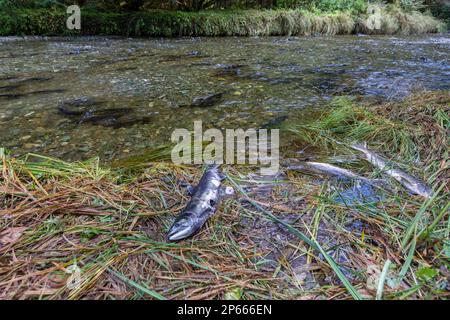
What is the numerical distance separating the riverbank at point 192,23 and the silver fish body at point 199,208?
894 centimetres

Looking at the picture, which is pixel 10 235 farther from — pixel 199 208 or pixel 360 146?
pixel 360 146

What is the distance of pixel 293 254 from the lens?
1479 millimetres

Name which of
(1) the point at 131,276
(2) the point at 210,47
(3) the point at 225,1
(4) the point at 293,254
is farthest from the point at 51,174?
(3) the point at 225,1

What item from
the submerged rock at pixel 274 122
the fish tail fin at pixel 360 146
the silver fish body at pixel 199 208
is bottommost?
the silver fish body at pixel 199 208

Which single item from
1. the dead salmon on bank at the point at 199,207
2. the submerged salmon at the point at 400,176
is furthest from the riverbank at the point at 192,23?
the dead salmon on bank at the point at 199,207

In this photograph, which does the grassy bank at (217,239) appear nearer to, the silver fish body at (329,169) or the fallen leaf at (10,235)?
the fallen leaf at (10,235)

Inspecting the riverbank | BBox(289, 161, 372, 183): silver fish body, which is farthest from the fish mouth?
the riverbank

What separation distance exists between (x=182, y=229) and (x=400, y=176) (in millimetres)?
1434

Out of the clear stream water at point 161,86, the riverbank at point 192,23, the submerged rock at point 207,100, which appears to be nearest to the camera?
the clear stream water at point 161,86

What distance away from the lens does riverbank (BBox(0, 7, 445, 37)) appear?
9.27 m

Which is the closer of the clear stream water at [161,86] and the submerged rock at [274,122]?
the clear stream water at [161,86]

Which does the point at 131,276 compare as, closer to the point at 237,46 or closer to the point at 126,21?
the point at 237,46

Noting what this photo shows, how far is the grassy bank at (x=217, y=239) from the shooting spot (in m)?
1.26

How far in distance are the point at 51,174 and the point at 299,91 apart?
3.19 metres
